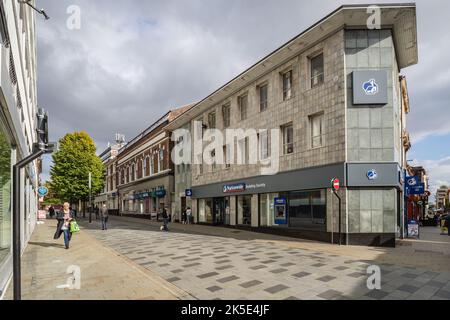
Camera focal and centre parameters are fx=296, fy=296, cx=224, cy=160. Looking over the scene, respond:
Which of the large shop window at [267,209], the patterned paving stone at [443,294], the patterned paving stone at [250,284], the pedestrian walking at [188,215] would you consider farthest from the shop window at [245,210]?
the patterned paving stone at [443,294]

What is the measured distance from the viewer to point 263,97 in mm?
19078

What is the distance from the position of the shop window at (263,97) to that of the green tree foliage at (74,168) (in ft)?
97.3

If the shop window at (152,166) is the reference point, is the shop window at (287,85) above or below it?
above

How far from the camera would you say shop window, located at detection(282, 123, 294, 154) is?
16359 mm

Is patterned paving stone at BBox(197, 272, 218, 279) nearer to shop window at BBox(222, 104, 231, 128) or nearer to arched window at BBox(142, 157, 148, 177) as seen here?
shop window at BBox(222, 104, 231, 128)

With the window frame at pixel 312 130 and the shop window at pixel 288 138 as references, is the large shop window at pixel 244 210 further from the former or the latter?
the window frame at pixel 312 130

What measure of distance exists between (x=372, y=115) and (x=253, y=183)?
820 cm

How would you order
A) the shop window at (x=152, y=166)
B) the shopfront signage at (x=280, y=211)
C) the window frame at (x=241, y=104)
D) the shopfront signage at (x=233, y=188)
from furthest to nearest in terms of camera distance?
1. the shop window at (x=152, y=166)
2. the window frame at (x=241, y=104)
3. the shopfront signage at (x=233, y=188)
4. the shopfront signage at (x=280, y=211)

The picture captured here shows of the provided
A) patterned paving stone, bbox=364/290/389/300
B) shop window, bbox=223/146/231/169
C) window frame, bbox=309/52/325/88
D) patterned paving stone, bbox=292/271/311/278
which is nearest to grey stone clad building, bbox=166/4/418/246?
window frame, bbox=309/52/325/88

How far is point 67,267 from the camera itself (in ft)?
28.3

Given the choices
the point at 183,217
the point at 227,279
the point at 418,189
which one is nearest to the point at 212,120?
the point at 183,217

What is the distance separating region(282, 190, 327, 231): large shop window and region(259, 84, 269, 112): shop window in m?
5.93

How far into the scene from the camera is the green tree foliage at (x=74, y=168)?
3903 centimetres
